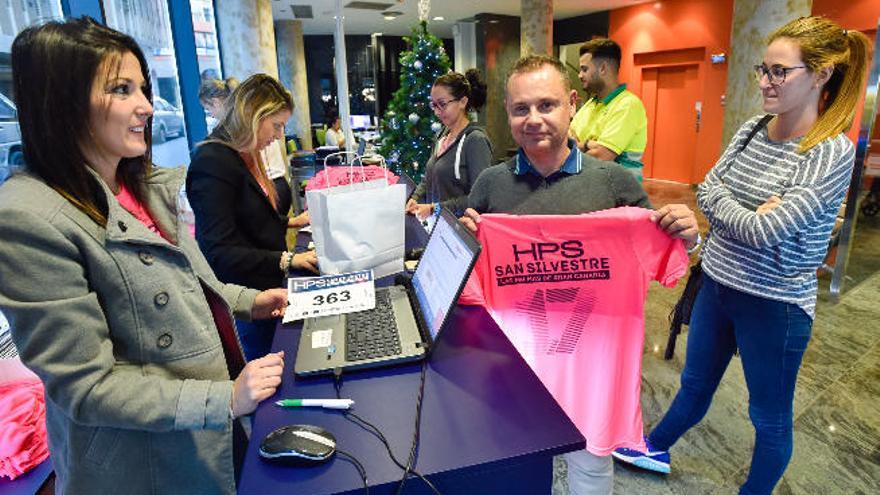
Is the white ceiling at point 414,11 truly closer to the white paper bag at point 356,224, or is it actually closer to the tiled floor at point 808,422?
the tiled floor at point 808,422

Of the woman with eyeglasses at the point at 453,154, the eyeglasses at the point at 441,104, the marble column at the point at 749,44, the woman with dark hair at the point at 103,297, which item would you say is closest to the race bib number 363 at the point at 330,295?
the woman with dark hair at the point at 103,297

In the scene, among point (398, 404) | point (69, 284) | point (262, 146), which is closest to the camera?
point (69, 284)

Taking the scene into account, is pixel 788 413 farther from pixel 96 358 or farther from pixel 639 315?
pixel 96 358

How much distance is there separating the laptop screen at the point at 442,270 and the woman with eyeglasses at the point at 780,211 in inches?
36.2

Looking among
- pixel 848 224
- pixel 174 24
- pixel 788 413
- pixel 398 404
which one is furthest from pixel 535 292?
pixel 174 24

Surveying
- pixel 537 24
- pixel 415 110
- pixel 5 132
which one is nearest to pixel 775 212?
pixel 5 132

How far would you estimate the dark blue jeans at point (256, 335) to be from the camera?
1.82 metres

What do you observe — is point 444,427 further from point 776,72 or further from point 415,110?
point 415,110

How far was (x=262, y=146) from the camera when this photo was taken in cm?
189

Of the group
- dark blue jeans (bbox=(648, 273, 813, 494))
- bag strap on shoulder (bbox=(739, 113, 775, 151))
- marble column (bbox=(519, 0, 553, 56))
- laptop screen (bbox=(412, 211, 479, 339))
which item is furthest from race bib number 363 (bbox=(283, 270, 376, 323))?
marble column (bbox=(519, 0, 553, 56))

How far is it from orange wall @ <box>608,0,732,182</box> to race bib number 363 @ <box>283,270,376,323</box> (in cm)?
893

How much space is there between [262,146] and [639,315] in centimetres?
146

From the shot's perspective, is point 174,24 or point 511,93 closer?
point 511,93

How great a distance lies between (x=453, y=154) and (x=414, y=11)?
9.16m
